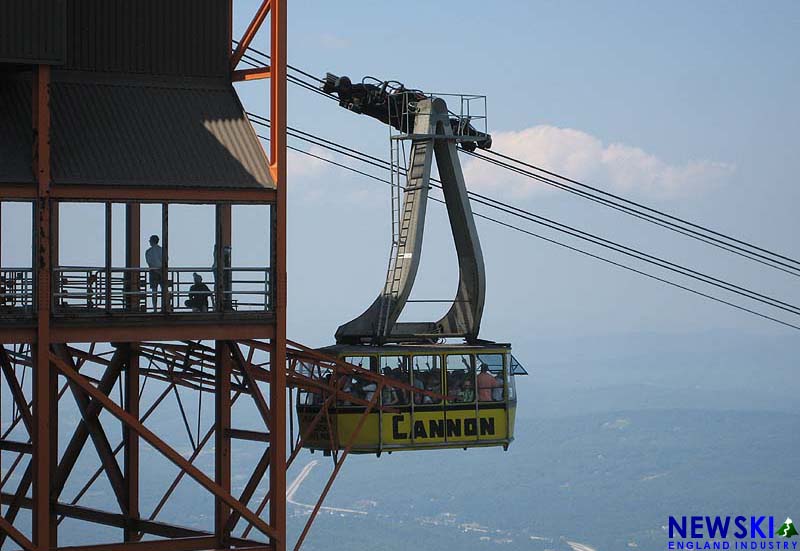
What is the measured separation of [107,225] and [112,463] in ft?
22.3

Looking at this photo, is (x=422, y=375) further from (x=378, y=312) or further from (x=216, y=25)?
(x=216, y=25)

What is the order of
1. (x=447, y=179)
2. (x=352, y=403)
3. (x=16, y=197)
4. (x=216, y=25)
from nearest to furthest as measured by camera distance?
(x=16, y=197) → (x=216, y=25) → (x=352, y=403) → (x=447, y=179)

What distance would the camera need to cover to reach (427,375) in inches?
1682

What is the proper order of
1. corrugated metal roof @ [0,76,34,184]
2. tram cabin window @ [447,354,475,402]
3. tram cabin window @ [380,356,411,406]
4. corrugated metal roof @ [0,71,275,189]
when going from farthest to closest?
1. tram cabin window @ [447,354,475,402]
2. tram cabin window @ [380,356,411,406]
3. corrugated metal roof @ [0,71,275,189]
4. corrugated metal roof @ [0,76,34,184]

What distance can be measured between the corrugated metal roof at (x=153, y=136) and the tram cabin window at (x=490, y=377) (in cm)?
1081

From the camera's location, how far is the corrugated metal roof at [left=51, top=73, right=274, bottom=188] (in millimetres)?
33781

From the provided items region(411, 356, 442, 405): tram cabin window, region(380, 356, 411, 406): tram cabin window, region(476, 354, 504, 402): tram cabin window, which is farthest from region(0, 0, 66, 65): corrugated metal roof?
region(476, 354, 504, 402): tram cabin window

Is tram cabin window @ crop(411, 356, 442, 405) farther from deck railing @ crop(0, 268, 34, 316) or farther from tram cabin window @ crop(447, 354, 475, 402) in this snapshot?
deck railing @ crop(0, 268, 34, 316)

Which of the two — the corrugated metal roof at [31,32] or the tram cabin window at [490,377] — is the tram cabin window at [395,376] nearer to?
the tram cabin window at [490,377]

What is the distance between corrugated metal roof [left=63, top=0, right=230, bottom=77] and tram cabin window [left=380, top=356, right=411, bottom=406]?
31.7 ft

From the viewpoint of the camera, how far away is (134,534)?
38219 mm

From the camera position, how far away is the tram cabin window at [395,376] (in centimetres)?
4206

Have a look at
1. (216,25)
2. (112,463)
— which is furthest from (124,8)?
(112,463)

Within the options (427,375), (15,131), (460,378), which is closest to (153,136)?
(15,131)
